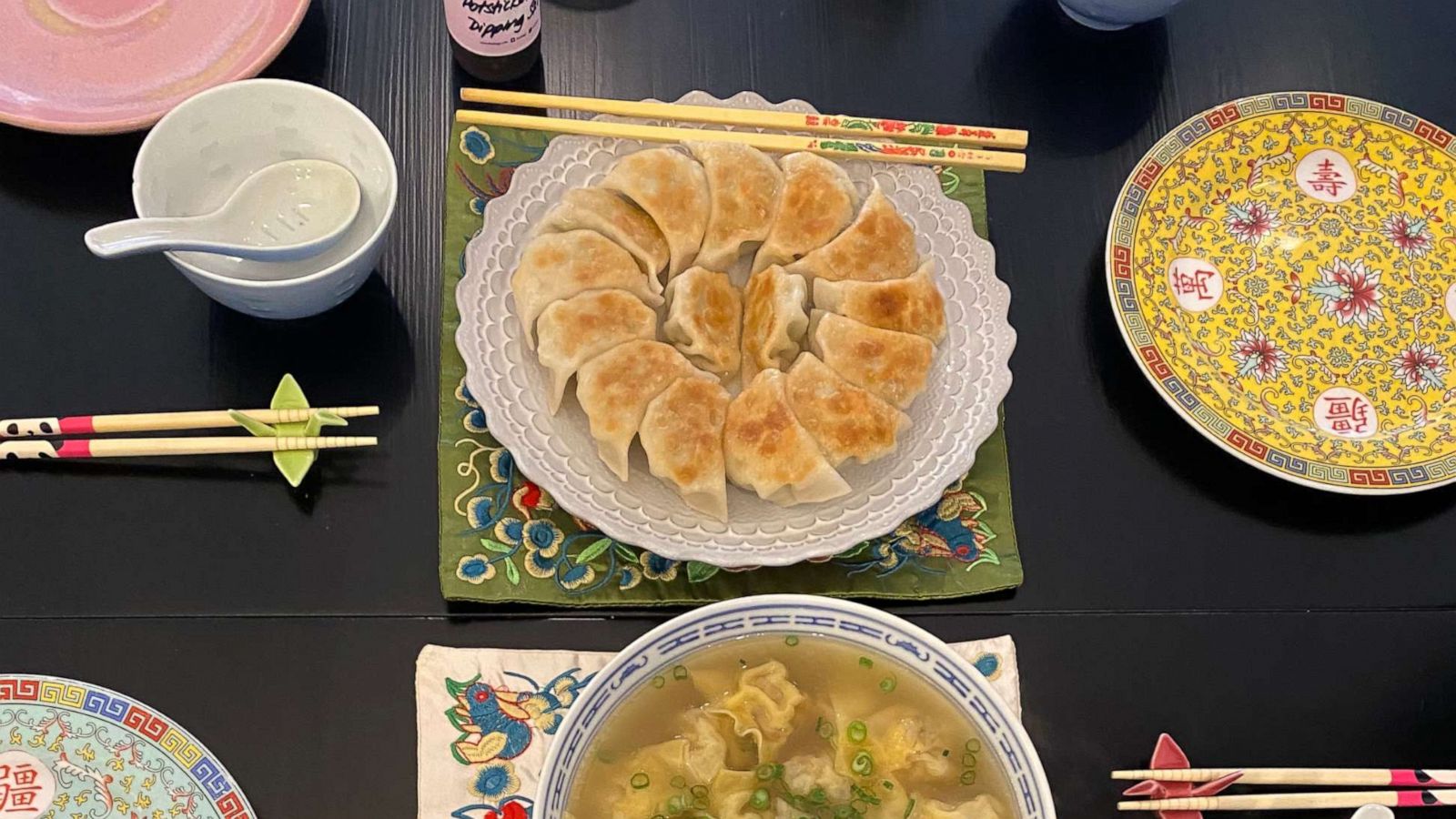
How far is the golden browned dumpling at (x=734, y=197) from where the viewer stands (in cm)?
158

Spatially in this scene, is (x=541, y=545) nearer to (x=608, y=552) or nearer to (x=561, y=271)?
(x=608, y=552)

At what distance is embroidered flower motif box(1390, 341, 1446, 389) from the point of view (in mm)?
1652

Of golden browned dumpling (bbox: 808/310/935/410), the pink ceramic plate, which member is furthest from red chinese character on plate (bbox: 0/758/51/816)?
golden browned dumpling (bbox: 808/310/935/410)

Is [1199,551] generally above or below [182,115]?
below

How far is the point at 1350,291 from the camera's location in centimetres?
173

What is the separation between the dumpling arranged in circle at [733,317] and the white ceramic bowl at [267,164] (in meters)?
0.23

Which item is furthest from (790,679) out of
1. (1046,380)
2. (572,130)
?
(572,130)

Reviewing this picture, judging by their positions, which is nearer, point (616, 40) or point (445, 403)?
point (445, 403)

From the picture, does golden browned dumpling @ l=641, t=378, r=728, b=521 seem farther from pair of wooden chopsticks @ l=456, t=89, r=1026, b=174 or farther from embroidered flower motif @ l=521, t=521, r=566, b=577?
pair of wooden chopsticks @ l=456, t=89, r=1026, b=174

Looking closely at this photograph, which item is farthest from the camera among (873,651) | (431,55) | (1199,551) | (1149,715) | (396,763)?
(431,55)

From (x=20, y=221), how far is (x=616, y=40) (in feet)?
3.22

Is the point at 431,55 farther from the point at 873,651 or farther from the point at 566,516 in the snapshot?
the point at 873,651

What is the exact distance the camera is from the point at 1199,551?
5.03 feet

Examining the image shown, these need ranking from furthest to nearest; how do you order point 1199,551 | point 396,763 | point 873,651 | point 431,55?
1. point 431,55
2. point 1199,551
3. point 396,763
4. point 873,651
